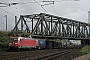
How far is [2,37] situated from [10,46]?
6.03 m

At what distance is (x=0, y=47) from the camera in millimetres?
44000

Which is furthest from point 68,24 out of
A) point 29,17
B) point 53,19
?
point 29,17

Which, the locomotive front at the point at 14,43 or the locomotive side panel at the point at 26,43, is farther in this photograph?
the locomotive side panel at the point at 26,43

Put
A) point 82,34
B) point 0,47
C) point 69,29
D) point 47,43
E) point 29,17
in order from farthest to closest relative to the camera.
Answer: point 82,34 → point 69,29 → point 29,17 → point 47,43 → point 0,47

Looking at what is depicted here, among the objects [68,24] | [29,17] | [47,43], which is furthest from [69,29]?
[47,43]

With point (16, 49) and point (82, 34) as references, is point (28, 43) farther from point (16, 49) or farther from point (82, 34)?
point (82, 34)

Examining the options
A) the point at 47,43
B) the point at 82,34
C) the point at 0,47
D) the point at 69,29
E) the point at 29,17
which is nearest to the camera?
the point at 0,47

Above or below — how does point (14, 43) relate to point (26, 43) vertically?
above

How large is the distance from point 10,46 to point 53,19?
51.4m

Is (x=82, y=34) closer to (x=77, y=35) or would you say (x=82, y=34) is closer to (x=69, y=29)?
(x=77, y=35)

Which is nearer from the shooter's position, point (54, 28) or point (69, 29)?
point (54, 28)

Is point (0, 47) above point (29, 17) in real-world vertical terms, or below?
below

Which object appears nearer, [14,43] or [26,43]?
[14,43]

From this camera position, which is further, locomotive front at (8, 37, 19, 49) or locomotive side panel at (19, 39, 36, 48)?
locomotive side panel at (19, 39, 36, 48)
